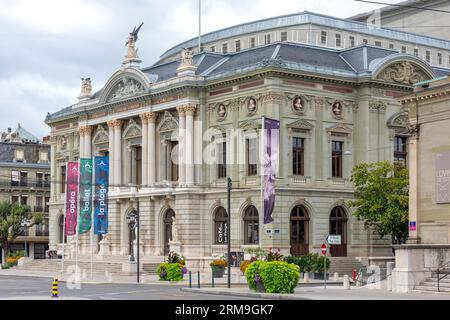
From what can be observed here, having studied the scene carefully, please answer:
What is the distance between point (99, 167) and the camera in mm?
78062

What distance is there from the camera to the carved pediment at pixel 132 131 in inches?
3314

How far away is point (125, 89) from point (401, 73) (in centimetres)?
2334

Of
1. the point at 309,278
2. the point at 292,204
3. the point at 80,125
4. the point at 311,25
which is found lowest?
the point at 309,278

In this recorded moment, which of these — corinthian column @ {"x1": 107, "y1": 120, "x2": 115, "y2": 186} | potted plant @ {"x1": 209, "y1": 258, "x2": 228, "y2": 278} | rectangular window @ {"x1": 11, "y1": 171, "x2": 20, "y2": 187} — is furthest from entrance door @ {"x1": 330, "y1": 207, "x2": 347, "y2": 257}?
rectangular window @ {"x1": 11, "y1": 171, "x2": 20, "y2": 187}

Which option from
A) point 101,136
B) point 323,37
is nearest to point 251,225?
point 323,37

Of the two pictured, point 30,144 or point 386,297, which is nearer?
point 386,297

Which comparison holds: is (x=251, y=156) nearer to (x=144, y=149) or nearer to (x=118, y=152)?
(x=144, y=149)

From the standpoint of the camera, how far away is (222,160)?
3014 inches

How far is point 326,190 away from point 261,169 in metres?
5.72

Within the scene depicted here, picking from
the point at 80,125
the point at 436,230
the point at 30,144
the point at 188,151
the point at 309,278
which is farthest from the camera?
the point at 30,144

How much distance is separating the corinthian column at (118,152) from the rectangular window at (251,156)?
15.5m

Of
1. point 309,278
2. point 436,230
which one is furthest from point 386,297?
point 309,278

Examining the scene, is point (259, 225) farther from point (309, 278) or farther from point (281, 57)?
point (281, 57)

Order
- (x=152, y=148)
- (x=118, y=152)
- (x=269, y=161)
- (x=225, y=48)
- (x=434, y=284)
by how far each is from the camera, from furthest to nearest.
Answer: (x=225, y=48)
(x=118, y=152)
(x=152, y=148)
(x=269, y=161)
(x=434, y=284)
